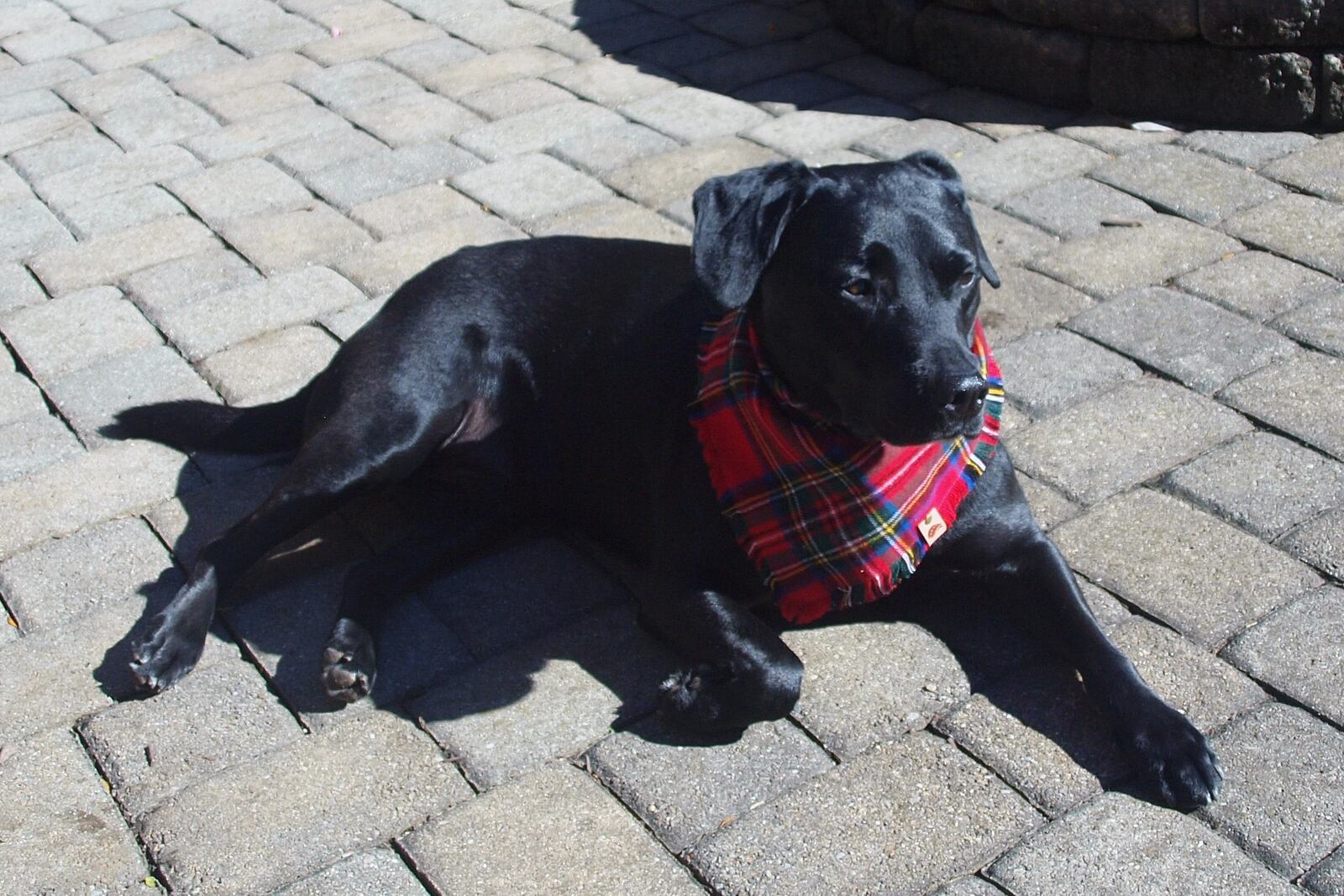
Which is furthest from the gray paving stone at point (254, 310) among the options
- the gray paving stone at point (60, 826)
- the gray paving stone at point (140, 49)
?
the gray paving stone at point (140, 49)

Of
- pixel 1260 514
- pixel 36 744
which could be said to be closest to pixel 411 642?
pixel 36 744

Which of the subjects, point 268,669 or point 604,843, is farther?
point 268,669

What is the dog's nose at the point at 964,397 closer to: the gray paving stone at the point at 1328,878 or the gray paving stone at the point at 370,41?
the gray paving stone at the point at 1328,878

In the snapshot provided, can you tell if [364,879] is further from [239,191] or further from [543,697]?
[239,191]

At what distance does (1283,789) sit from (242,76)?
5.49 metres

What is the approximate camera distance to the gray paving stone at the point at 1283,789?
2.78 metres

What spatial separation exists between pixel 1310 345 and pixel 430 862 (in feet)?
9.73

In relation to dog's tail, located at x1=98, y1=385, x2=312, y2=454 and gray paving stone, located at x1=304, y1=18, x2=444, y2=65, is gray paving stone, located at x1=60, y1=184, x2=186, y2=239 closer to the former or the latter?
gray paving stone, located at x1=304, y1=18, x2=444, y2=65

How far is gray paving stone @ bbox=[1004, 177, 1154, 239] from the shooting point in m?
5.16

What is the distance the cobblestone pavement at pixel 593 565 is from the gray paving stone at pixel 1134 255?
0.02 m

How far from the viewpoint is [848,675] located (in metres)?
3.32

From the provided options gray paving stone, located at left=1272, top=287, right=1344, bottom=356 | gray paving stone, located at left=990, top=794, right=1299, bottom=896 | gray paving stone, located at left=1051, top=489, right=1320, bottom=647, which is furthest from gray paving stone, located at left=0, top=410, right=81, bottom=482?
gray paving stone, located at left=1272, top=287, right=1344, bottom=356

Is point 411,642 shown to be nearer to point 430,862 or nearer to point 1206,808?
point 430,862

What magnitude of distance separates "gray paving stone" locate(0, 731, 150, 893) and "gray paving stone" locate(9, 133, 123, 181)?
344 cm
